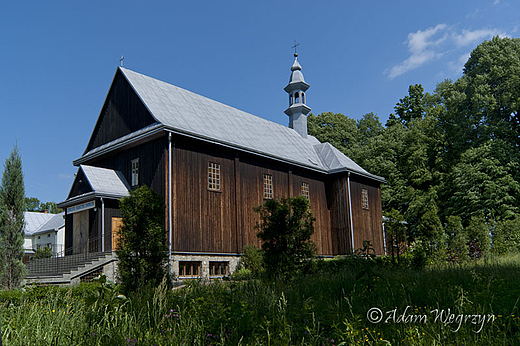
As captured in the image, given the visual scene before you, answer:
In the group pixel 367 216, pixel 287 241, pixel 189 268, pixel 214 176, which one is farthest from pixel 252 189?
pixel 367 216

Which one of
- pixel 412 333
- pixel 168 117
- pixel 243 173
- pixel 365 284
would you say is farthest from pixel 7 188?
pixel 412 333

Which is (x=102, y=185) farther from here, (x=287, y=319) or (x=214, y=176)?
(x=287, y=319)

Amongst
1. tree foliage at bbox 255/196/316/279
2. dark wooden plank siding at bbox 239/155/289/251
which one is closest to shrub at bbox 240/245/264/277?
dark wooden plank siding at bbox 239/155/289/251

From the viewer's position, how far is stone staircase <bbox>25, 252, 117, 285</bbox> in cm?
1555

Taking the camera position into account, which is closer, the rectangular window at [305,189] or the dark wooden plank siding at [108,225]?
the dark wooden plank siding at [108,225]

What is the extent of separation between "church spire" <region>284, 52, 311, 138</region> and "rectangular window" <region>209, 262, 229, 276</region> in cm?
1296

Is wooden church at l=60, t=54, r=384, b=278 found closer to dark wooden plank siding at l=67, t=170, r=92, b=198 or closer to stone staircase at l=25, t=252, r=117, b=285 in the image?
dark wooden plank siding at l=67, t=170, r=92, b=198

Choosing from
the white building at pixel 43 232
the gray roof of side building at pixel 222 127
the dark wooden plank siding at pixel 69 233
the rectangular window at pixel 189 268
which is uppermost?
the gray roof of side building at pixel 222 127

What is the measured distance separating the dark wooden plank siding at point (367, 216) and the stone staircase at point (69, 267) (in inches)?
516

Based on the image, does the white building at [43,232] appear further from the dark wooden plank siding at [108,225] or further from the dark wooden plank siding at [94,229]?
the dark wooden plank siding at [108,225]

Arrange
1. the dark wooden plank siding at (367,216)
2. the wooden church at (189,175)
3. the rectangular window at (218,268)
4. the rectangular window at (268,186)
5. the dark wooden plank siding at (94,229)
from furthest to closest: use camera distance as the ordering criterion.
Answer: the dark wooden plank siding at (367,216) < the rectangular window at (268,186) < the dark wooden plank siding at (94,229) < the rectangular window at (218,268) < the wooden church at (189,175)

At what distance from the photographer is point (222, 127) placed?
2016 cm

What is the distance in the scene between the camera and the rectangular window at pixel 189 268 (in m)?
16.1

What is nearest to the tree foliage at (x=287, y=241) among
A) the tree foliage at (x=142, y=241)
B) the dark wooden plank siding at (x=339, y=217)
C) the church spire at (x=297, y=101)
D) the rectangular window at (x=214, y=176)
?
the tree foliage at (x=142, y=241)
